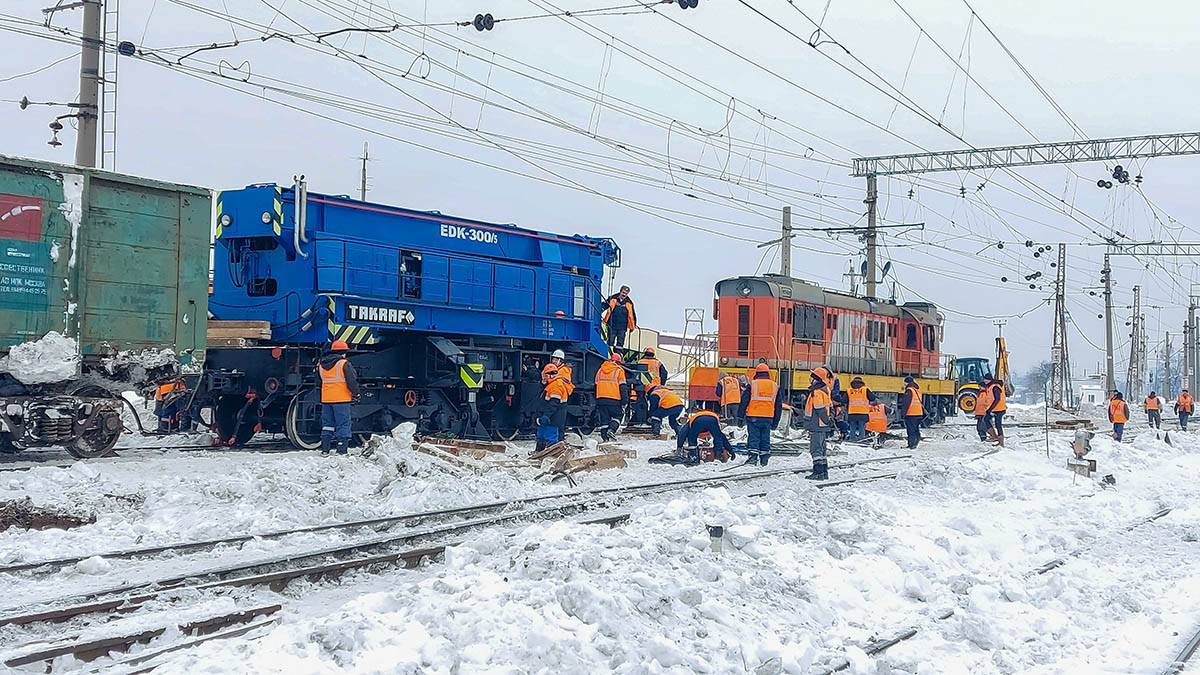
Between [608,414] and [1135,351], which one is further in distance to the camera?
[1135,351]

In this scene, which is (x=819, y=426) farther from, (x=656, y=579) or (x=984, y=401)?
(x=984, y=401)

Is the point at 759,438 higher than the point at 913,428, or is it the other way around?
the point at 759,438

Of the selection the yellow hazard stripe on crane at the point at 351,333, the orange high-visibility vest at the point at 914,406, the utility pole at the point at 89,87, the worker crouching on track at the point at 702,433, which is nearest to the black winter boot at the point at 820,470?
Result: the worker crouching on track at the point at 702,433

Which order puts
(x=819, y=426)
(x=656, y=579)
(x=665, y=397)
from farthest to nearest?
(x=665, y=397) → (x=819, y=426) → (x=656, y=579)

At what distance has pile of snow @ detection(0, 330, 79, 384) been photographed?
447 inches

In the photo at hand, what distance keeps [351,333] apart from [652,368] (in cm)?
784

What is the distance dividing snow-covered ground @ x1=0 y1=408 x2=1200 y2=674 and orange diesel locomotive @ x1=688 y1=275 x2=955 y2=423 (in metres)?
10.6

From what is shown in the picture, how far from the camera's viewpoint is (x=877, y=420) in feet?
69.7

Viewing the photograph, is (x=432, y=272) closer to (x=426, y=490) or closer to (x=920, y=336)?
(x=426, y=490)

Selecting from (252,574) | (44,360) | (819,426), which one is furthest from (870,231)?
(252,574)

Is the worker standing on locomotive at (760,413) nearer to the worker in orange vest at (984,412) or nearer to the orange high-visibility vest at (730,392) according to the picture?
the orange high-visibility vest at (730,392)

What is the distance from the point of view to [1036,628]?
7.15 meters

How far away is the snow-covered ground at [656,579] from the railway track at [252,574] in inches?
4.8

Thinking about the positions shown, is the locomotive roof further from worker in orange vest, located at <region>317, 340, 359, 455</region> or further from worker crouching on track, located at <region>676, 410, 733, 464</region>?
worker in orange vest, located at <region>317, 340, 359, 455</region>
